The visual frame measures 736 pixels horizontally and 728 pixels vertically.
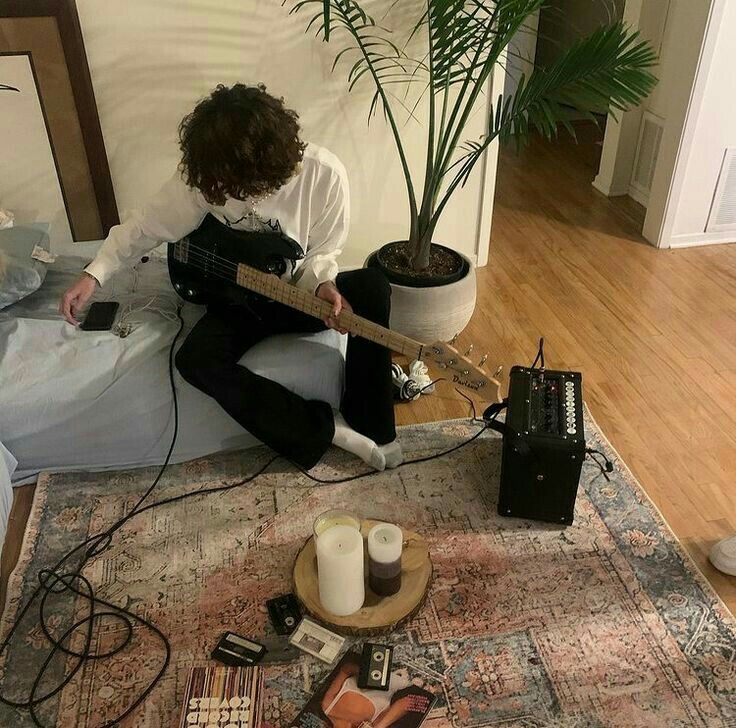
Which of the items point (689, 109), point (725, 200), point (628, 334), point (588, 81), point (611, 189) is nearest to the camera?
point (588, 81)

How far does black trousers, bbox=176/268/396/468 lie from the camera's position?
5.65 ft

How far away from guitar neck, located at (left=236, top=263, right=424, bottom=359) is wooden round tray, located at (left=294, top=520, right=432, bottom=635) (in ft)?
1.42

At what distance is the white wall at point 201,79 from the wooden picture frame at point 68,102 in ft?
0.18

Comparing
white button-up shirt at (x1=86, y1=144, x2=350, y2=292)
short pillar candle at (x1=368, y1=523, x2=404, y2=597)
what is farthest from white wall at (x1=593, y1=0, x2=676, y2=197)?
short pillar candle at (x1=368, y1=523, x2=404, y2=597)

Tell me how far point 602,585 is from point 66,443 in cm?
129

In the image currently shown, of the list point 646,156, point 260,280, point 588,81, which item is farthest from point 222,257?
point 646,156

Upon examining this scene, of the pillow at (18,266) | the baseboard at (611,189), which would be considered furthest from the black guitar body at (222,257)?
the baseboard at (611,189)

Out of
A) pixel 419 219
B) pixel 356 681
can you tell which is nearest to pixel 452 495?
pixel 356 681

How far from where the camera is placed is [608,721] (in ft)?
4.24

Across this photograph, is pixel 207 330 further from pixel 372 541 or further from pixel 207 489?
pixel 372 541

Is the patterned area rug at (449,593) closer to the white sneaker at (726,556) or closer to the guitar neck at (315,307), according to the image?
the white sneaker at (726,556)

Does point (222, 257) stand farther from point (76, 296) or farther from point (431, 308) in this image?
point (431, 308)

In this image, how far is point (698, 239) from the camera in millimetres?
2963

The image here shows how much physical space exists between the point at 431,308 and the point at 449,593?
0.91 metres
